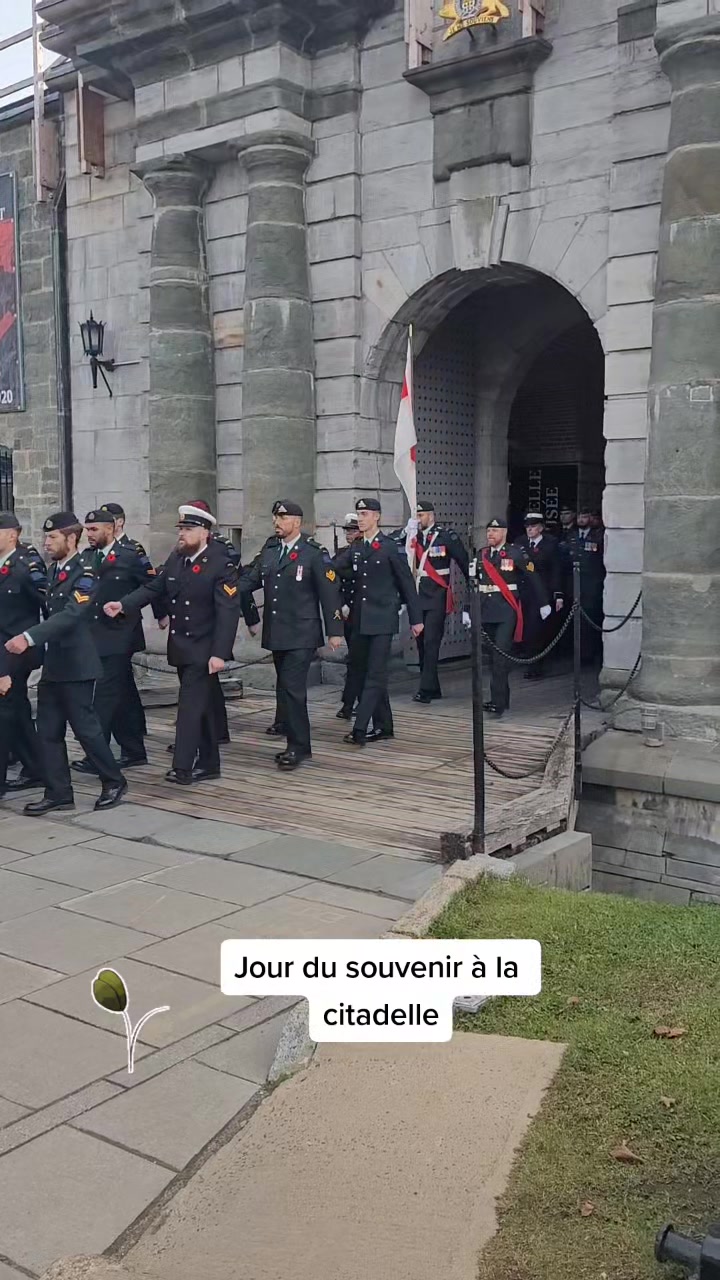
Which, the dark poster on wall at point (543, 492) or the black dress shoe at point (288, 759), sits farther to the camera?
the dark poster on wall at point (543, 492)

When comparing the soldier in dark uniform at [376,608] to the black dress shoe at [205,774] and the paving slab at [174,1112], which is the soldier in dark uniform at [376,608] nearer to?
the black dress shoe at [205,774]

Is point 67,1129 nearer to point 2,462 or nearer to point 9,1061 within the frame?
point 9,1061

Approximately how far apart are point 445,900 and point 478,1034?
1072 millimetres

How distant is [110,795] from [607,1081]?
14.8ft

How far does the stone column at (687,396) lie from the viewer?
28.0ft

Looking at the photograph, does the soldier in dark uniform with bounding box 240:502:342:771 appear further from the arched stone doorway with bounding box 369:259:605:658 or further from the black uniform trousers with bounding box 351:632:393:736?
the arched stone doorway with bounding box 369:259:605:658

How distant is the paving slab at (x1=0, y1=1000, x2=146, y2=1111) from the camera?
3.79 m

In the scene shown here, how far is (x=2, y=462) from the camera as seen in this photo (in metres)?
15.9

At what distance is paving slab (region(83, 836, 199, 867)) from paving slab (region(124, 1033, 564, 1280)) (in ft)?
8.45

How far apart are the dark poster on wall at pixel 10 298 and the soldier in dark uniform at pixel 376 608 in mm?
7569

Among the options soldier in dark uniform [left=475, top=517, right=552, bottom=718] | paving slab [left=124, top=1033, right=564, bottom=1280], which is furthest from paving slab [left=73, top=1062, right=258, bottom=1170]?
soldier in dark uniform [left=475, top=517, right=552, bottom=718]

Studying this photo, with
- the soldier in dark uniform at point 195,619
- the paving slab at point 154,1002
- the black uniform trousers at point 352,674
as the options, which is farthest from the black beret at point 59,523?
the paving slab at point 154,1002

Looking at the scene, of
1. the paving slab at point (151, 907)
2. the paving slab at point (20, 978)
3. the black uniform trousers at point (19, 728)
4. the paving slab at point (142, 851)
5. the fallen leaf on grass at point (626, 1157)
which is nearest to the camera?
Answer: the fallen leaf on grass at point (626, 1157)

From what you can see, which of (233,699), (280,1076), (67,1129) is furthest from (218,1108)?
(233,699)
